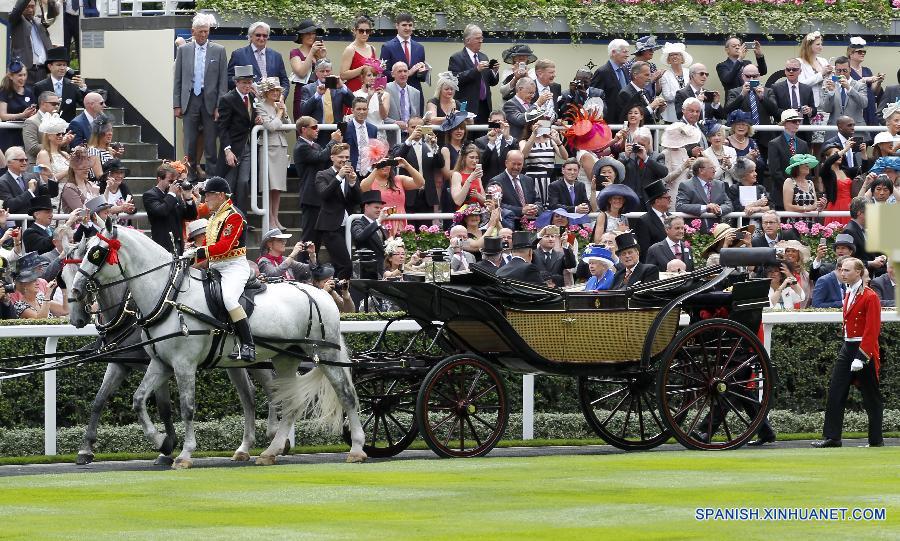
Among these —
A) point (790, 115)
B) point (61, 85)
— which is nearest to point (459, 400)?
point (61, 85)

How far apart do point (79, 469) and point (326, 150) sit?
6.66 metres

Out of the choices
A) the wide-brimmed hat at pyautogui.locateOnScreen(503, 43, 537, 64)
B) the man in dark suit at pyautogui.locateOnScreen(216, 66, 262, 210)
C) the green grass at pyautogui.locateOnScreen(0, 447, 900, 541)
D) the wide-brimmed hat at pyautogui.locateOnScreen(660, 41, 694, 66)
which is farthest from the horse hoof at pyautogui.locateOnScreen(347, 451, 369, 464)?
the wide-brimmed hat at pyautogui.locateOnScreen(660, 41, 694, 66)

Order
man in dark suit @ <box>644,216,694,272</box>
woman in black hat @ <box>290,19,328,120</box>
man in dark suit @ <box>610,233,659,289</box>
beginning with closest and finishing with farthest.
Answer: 1. man in dark suit @ <box>610,233,659,289</box>
2. man in dark suit @ <box>644,216,694,272</box>
3. woman in black hat @ <box>290,19,328,120</box>

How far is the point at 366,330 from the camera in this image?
16.2m

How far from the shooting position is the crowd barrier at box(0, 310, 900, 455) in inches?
598

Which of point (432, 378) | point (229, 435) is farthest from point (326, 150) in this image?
point (432, 378)

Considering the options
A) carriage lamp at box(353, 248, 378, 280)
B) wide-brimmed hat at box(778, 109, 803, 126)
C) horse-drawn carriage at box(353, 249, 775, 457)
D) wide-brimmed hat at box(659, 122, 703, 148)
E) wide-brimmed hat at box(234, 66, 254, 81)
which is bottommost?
horse-drawn carriage at box(353, 249, 775, 457)

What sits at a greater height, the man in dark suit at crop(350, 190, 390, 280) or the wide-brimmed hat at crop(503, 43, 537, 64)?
the wide-brimmed hat at crop(503, 43, 537, 64)

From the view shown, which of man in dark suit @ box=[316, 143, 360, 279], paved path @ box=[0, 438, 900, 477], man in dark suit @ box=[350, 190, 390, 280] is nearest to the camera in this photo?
paved path @ box=[0, 438, 900, 477]

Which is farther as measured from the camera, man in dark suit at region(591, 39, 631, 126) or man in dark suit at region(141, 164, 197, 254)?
man in dark suit at region(591, 39, 631, 126)

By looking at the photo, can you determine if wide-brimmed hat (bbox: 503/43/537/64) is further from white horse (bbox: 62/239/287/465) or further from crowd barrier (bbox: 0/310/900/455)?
white horse (bbox: 62/239/287/465)

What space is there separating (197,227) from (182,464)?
3.41 meters

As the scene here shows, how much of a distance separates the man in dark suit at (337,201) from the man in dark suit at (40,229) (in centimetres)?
301

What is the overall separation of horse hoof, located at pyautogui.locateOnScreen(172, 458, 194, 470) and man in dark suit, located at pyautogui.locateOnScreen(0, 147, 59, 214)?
17.4ft
